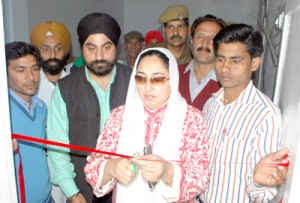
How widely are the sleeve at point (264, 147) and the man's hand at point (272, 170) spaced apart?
10 centimetres

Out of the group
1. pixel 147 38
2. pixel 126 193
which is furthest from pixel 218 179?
pixel 147 38

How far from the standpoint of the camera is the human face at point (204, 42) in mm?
2607

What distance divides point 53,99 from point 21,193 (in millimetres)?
647

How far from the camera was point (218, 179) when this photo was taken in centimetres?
180

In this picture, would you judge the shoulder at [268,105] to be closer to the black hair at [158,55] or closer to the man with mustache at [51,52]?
the black hair at [158,55]

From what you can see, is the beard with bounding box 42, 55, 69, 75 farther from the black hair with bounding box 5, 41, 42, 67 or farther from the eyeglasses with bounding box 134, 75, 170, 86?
the eyeglasses with bounding box 134, 75, 170, 86

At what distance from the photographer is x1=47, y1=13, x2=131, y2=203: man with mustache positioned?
2.11 metres

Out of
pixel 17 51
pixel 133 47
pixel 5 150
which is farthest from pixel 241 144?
pixel 133 47

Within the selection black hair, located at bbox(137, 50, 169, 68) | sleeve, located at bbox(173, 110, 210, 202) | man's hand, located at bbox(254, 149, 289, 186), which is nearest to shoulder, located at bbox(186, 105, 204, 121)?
sleeve, located at bbox(173, 110, 210, 202)

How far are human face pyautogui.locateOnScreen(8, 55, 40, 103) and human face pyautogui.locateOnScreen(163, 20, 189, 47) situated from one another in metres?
1.62

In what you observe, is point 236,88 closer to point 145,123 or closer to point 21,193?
point 145,123

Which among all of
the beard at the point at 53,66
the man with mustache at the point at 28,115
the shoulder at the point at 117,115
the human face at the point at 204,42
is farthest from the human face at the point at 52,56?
the shoulder at the point at 117,115

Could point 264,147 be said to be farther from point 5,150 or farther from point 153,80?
point 5,150

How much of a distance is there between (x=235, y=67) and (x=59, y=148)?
1310mm
